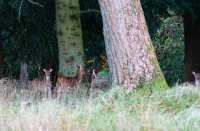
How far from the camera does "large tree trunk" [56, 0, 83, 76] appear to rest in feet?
45.2

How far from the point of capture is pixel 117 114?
7457 mm

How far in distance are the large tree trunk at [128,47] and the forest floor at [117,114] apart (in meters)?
0.60

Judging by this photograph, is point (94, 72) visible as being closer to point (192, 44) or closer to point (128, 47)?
point (128, 47)

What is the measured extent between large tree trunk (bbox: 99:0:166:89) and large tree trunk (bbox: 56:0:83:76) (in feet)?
10.3

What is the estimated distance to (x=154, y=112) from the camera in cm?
768

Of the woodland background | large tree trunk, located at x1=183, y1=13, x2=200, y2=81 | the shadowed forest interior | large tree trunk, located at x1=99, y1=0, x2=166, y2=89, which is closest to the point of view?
the shadowed forest interior

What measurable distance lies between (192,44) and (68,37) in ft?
21.2

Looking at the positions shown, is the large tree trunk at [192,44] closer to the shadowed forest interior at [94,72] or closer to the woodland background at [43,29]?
the shadowed forest interior at [94,72]

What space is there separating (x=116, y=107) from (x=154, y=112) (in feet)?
2.88

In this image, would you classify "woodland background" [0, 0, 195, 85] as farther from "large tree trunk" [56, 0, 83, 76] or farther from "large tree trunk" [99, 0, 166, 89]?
"large tree trunk" [99, 0, 166, 89]

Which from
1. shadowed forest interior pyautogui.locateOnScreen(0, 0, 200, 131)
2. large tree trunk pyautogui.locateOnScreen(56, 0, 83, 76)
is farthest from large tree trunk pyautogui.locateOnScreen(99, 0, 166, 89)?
large tree trunk pyautogui.locateOnScreen(56, 0, 83, 76)

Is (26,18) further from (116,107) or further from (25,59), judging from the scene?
(116,107)

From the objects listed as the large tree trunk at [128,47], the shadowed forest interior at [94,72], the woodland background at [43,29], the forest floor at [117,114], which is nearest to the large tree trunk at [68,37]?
the shadowed forest interior at [94,72]

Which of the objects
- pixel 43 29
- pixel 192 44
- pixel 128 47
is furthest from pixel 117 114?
pixel 43 29
